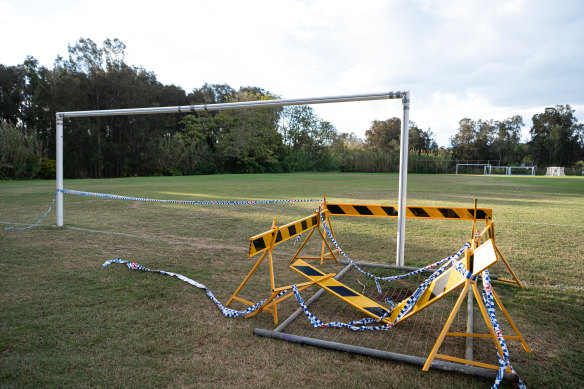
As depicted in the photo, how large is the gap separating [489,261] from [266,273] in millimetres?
3271

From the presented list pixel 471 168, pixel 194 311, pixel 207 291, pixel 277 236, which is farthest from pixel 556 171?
pixel 194 311

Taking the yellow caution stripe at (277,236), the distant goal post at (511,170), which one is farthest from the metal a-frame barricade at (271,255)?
the distant goal post at (511,170)

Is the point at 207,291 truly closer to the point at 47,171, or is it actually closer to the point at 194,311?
the point at 194,311

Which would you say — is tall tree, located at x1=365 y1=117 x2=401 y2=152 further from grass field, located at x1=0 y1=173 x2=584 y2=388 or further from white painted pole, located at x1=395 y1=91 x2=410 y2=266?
white painted pole, located at x1=395 y1=91 x2=410 y2=266

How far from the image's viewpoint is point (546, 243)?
7.03m

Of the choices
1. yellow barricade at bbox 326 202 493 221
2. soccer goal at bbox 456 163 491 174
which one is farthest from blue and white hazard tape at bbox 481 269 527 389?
soccer goal at bbox 456 163 491 174

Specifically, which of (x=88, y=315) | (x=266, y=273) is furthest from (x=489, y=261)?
(x=88, y=315)

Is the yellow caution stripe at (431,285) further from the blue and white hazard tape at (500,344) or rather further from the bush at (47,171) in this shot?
the bush at (47,171)

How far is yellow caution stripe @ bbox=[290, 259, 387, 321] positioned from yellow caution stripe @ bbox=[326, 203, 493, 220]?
5.95 ft

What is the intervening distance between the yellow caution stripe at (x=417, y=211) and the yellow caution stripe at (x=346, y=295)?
1.81 metres

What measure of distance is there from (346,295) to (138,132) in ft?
147

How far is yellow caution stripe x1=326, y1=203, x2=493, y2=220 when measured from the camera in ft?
17.7

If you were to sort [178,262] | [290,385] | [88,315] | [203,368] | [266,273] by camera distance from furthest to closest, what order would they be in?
[178,262] < [266,273] < [88,315] < [203,368] < [290,385]

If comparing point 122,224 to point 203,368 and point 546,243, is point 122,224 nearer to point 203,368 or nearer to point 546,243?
point 203,368
